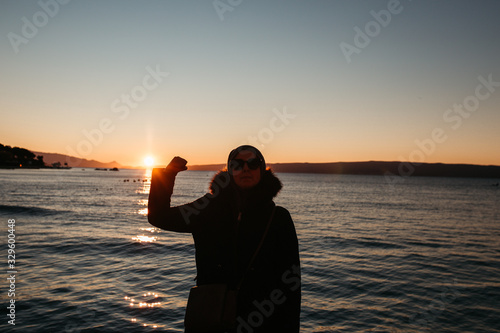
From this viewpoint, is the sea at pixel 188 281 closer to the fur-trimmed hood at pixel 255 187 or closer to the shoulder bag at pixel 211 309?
the shoulder bag at pixel 211 309

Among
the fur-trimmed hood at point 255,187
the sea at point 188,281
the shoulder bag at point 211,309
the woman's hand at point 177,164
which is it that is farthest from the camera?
the sea at point 188,281

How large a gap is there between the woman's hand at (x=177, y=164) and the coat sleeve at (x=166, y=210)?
4cm

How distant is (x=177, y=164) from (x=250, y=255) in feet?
3.29

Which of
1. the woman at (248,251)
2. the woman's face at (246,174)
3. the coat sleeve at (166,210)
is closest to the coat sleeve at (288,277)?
the woman at (248,251)

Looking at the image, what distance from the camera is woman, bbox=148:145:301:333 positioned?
2.72 meters

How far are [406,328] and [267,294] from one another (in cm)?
878

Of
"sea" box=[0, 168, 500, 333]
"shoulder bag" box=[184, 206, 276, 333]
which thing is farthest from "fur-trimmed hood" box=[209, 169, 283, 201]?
"sea" box=[0, 168, 500, 333]

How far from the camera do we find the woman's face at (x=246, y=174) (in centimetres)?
288

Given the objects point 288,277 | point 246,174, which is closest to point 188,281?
point 288,277

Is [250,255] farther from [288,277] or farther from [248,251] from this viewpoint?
[288,277]

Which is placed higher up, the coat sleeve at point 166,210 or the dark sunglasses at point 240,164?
the dark sunglasses at point 240,164

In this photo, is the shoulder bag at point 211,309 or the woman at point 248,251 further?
the woman at point 248,251

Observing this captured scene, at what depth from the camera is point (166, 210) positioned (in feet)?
8.48

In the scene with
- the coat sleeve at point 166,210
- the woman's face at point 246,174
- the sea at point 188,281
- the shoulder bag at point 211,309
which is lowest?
the sea at point 188,281
